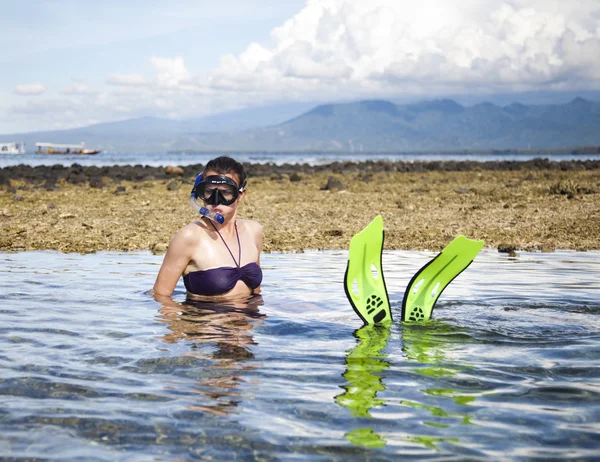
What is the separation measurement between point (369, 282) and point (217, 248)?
5.09ft

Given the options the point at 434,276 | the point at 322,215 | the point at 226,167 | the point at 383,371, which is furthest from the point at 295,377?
the point at 322,215

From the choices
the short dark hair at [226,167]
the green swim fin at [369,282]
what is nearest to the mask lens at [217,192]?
the short dark hair at [226,167]

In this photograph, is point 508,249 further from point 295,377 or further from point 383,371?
point 295,377

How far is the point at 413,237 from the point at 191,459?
1026 cm

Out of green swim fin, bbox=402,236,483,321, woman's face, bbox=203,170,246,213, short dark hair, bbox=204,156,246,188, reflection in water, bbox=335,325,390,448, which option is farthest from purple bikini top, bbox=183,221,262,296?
green swim fin, bbox=402,236,483,321

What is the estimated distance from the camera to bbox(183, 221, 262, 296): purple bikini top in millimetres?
7434

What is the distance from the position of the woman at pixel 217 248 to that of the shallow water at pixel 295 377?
0.25 meters

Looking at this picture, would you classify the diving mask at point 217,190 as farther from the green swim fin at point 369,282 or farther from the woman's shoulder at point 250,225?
the green swim fin at point 369,282

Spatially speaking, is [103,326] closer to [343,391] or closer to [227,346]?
[227,346]

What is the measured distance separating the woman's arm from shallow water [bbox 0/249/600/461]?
0.77ft

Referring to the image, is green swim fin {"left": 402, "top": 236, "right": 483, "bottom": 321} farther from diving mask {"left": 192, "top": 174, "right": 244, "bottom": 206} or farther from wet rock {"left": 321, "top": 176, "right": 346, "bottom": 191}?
wet rock {"left": 321, "top": 176, "right": 346, "bottom": 191}

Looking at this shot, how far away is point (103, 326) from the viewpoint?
6805mm

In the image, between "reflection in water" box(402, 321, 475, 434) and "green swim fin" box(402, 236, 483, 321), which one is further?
"green swim fin" box(402, 236, 483, 321)

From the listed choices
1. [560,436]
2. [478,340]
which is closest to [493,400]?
[560,436]
